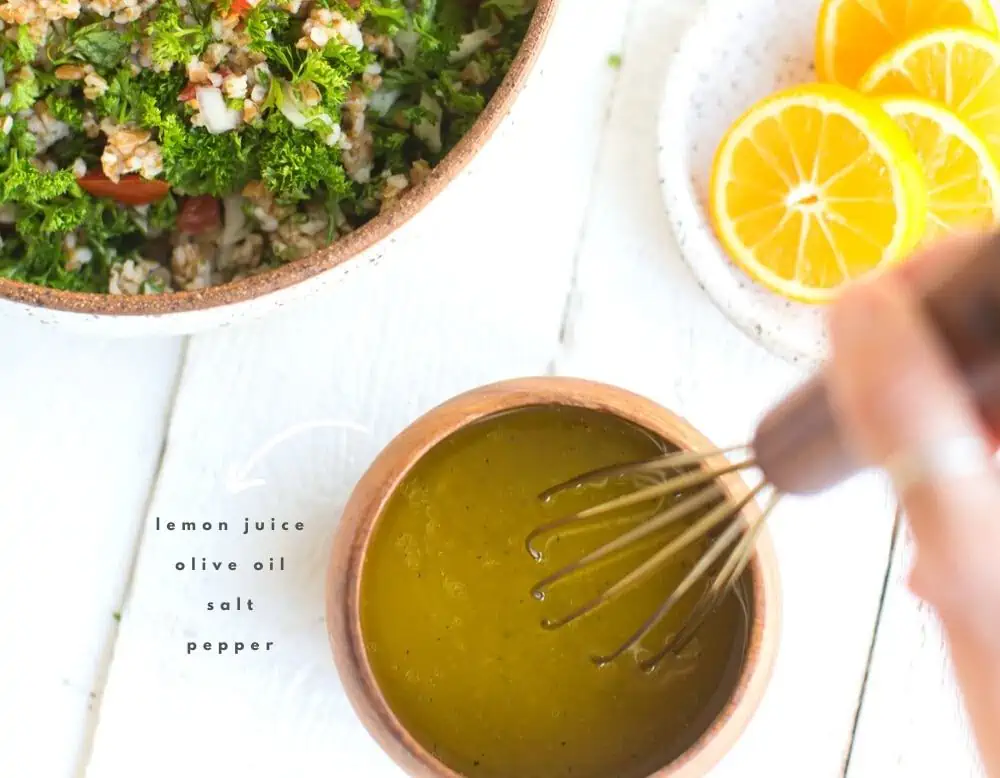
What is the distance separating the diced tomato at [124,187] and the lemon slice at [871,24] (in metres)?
0.63

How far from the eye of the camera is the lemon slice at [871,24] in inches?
41.6

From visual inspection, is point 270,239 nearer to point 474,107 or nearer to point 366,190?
point 366,190

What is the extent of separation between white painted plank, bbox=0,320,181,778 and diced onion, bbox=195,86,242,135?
0.26 metres

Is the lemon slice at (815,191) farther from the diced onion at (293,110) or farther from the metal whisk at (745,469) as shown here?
the diced onion at (293,110)

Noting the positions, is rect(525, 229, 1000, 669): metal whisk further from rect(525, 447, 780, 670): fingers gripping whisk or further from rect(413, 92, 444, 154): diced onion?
rect(413, 92, 444, 154): diced onion

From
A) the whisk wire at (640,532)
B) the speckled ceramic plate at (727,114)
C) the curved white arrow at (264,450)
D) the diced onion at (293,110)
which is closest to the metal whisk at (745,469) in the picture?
the whisk wire at (640,532)

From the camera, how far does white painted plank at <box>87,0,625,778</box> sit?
40.8 inches

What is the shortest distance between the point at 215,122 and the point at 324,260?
17 centimetres

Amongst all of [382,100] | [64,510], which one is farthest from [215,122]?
[64,510]

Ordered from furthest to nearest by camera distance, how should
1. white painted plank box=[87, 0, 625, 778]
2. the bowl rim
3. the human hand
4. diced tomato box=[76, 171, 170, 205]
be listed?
white painted plank box=[87, 0, 625, 778] < diced tomato box=[76, 171, 170, 205] < the bowl rim < the human hand

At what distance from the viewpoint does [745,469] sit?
0.88 m

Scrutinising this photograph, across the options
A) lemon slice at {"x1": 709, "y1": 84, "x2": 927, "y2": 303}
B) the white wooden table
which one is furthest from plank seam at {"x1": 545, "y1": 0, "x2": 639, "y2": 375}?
lemon slice at {"x1": 709, "y1": 84, "x2": 927, "y2": 303}

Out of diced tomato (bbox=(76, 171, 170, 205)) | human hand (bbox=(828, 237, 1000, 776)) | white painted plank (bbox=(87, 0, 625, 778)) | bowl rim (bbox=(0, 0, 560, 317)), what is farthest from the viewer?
white painted plank (bbox=(87, 0, 625, 778))

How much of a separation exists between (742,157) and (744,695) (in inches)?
18.9
